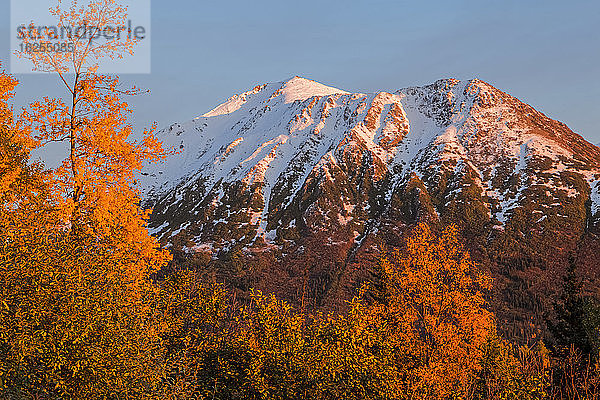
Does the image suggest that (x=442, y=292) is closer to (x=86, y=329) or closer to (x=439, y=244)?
(x=439, y=244)

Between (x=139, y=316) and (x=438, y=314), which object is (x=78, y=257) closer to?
(x=139, y=316)

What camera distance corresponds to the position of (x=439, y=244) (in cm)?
3041

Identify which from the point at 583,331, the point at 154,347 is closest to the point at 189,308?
the point at 154,347

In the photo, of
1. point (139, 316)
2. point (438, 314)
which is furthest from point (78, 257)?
point (438, 314)

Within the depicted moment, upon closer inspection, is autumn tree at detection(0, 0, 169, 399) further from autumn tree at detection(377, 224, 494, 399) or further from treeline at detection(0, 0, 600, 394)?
autumn tree at detection(377, 224, 494, 399)

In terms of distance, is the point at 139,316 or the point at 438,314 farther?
the point at 438,314

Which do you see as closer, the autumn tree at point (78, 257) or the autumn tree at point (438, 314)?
the autumn tree at point (78, 257)

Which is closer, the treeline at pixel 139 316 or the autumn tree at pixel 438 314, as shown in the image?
the treeline at pixel 139 316

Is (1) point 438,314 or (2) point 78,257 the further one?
(1) point 438,314

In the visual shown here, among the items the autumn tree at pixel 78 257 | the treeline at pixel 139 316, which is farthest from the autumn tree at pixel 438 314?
the autumn tree at pixel 78 257

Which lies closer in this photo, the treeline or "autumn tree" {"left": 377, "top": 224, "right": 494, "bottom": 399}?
the treeline

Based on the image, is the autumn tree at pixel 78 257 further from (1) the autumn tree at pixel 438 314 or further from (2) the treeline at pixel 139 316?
(1) the autumn tree at pixel 438 314

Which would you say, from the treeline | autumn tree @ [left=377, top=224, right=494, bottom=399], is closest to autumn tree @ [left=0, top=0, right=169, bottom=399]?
the treeline

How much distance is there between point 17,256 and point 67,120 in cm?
728
